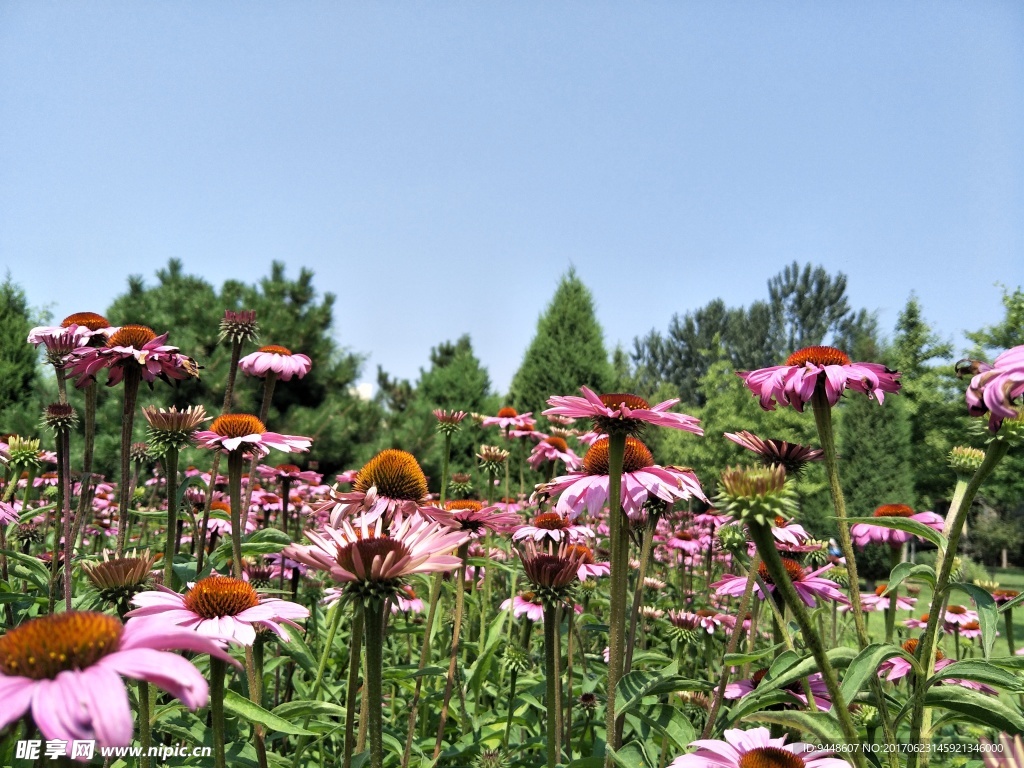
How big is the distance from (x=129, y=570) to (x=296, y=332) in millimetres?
10275

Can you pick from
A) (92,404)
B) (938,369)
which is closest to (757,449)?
(92,404)

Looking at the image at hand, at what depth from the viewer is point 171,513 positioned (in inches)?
62.1

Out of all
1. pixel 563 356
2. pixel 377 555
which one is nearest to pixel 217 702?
pixel 377 555

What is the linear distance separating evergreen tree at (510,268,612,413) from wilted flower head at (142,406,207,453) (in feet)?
30.5

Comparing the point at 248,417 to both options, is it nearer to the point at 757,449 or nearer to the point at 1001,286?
the point at 757,449

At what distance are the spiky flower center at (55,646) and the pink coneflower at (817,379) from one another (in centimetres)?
133

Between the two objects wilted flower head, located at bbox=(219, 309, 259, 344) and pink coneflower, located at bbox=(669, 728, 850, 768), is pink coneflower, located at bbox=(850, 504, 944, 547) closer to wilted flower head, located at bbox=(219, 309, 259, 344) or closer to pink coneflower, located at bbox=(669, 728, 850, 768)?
pink coneflower, located at bbox=(669, 728, 850, 768)

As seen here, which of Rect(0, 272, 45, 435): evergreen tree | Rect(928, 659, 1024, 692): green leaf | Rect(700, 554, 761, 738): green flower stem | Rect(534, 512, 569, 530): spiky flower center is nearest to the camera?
Rect(928, 659, 1024, 692): green leaf

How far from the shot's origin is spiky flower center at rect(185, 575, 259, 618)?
3.78 feet

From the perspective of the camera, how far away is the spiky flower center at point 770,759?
0.96 meters

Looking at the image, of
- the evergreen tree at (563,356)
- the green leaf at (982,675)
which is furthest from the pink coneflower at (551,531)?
the evergreen tree at (563,356)

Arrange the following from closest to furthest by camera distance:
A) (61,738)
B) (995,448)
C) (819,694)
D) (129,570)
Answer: (61,738), (995,448), (129,570), (819,694)

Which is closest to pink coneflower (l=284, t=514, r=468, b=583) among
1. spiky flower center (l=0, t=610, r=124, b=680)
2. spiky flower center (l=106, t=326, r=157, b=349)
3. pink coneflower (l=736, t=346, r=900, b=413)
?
spiky flower center (l=0, t=610, r=124, b=680)

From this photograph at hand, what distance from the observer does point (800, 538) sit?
202cm
